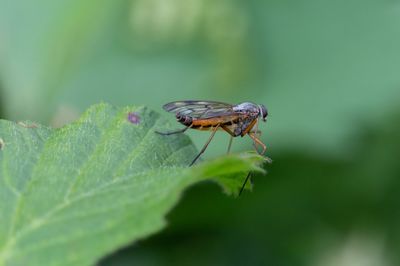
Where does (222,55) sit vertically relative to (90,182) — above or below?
above

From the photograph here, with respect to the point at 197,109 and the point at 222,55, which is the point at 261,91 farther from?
the point at 197,109

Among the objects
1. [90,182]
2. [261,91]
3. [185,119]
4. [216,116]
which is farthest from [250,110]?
[90,182]

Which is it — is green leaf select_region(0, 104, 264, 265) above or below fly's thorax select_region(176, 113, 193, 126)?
above

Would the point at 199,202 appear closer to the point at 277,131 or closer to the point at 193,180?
the point at 277,131

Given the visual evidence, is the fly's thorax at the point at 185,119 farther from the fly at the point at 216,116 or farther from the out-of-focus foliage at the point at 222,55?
the out-of-focus foliage at the point at 222,55

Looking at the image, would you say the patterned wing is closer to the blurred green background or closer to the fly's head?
the fly's head

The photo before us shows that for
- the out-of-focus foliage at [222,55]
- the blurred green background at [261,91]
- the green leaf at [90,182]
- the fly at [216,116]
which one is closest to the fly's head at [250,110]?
the fly at [216,116]

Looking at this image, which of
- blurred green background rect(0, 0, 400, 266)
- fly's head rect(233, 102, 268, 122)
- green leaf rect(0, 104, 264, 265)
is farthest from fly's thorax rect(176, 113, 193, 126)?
blurred green background rect(0, 0, 400, 266)
